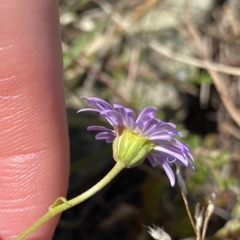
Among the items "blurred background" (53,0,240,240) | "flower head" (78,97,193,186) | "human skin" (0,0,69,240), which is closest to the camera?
"flower head" (78,97,193,186)

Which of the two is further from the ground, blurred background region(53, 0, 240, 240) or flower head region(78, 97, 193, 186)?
flower head region(78, 97, 193, 186)

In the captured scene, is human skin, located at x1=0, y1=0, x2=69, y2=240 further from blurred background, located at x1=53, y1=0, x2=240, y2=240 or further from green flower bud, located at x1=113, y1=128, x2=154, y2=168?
blurred background, located at x1=53, y1=0, x2=240, y2=240

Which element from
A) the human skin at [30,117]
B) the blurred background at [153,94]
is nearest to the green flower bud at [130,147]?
the human skin at [30,117]

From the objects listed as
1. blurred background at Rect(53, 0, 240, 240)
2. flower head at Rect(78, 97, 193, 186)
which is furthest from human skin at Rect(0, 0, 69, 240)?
blurred background at Rect(53, 0, 240, 240)

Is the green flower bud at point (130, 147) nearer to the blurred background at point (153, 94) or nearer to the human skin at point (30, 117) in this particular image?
the human skin at point (30, 117)

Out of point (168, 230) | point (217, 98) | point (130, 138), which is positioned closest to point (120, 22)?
point (217, 98)

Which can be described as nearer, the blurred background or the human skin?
the human skin

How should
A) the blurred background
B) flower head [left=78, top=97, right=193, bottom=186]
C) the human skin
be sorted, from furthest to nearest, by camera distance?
the blurred background
the human skin
flower head [left=78, top=97, right=193, bottom=186]
